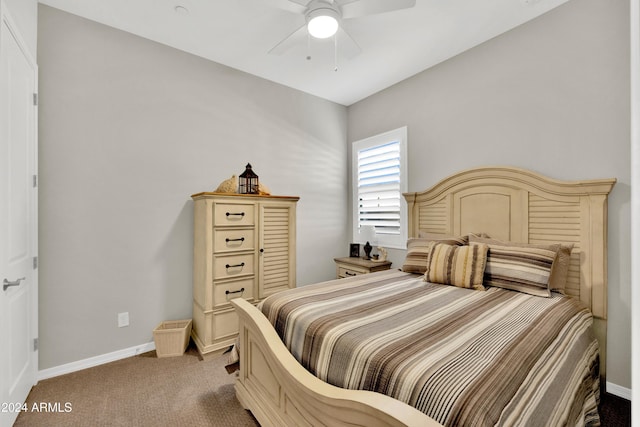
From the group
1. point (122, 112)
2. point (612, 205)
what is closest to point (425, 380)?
point (612, 205)

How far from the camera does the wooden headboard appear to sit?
2.14m

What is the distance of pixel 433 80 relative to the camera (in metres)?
3.28

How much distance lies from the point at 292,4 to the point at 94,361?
3136mm

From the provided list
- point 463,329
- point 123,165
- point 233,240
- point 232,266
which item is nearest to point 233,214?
point 233,240

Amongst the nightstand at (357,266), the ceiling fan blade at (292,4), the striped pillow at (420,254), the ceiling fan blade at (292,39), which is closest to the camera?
the ceiling fan blade at (292,4)

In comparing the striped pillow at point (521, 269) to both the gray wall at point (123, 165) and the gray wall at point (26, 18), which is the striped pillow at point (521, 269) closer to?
the gray wall at point (123, 165)

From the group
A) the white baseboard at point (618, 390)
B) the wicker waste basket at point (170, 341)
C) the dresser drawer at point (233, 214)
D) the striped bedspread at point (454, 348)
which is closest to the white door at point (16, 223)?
the wicker waste basket at point (170, 341)

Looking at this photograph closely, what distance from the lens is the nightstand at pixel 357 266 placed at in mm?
3406

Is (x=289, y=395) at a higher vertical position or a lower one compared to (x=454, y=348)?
lower

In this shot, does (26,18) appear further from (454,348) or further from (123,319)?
(454,348)

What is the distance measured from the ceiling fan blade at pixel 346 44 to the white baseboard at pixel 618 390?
3.09m

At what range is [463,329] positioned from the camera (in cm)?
145

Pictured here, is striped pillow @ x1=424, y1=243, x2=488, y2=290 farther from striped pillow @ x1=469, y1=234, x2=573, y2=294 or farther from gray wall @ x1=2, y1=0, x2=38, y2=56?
gray wall @ x1=2, y1=0, x2=38, y2=56

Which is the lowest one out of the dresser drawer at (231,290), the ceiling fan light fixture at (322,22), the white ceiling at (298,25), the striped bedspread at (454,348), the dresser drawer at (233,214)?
the dresser drawer at (231,290)
